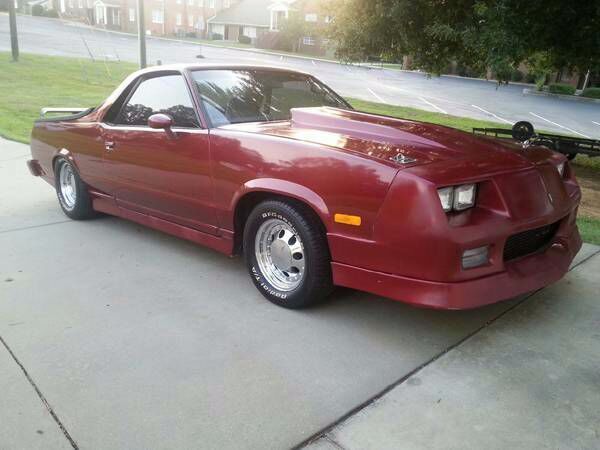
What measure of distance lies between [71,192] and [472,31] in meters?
5.49

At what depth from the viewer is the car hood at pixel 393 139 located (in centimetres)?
322

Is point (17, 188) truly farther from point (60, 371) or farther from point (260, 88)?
point (60, 371)

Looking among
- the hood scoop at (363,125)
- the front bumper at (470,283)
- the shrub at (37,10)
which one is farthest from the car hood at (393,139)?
the shrub at (37,10)

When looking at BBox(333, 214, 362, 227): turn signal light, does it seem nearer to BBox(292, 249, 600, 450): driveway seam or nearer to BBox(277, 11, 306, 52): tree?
BBox(292, 249, 600, 450): driveway seam

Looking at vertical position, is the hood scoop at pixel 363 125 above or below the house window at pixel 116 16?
below

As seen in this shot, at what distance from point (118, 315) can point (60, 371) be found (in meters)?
0.67

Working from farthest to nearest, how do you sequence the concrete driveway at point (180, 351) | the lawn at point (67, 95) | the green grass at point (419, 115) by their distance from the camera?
the green grass at point (419, 115)
the lawn at point (67, 95)
the concrete driveway at point (180, 351)

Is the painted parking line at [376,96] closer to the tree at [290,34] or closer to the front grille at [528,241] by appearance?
the front grille at [528,241]

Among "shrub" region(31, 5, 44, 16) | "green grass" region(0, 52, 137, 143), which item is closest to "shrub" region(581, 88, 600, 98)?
"green grass" region(0, 52, 137, 143)

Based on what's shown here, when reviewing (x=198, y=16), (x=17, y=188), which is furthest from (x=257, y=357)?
(x=198, y=16)

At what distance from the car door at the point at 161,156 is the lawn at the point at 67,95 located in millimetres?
3532

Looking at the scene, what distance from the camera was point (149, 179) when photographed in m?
4.44

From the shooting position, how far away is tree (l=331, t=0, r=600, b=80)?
6930mm

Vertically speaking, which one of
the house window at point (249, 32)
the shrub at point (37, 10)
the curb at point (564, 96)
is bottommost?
the curb at point (564, 96)
